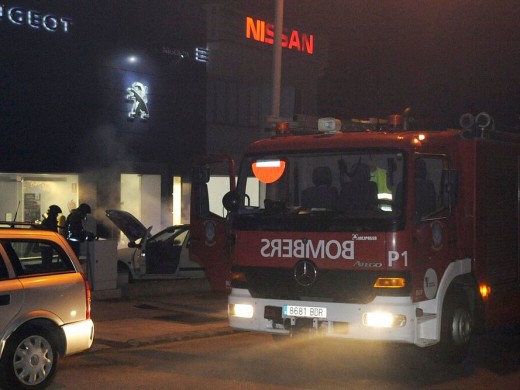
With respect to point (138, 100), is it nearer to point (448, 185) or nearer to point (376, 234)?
point (448, 185)

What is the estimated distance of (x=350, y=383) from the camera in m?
9.31

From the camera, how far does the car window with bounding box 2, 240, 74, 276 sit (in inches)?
344

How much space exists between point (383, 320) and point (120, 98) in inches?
748

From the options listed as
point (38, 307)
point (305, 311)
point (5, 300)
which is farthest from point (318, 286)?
point (5, 300)

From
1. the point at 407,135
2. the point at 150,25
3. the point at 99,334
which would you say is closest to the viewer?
the point at 407,135

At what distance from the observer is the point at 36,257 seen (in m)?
9.24

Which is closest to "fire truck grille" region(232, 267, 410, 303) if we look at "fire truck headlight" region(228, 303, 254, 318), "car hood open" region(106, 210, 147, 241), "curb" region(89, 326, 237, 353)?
"fire truck headlight" region(228, 303, 254, 318)

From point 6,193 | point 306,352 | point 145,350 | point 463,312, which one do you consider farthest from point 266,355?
point 6,193

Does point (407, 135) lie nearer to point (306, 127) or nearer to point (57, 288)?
point (306, 127)

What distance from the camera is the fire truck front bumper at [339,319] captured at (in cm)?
934

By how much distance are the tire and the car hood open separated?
9.11 m

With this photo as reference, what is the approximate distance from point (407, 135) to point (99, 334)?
5479 millimetres

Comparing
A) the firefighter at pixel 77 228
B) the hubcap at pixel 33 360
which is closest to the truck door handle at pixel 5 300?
the hubcap at pixel 33 360

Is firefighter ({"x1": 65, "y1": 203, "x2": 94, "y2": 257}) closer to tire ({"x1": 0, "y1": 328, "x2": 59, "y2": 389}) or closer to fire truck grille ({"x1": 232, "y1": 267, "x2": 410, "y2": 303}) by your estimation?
fire truck grille ({"x1": 232, "y1": 267, "x2": 410, "y2": 303})
